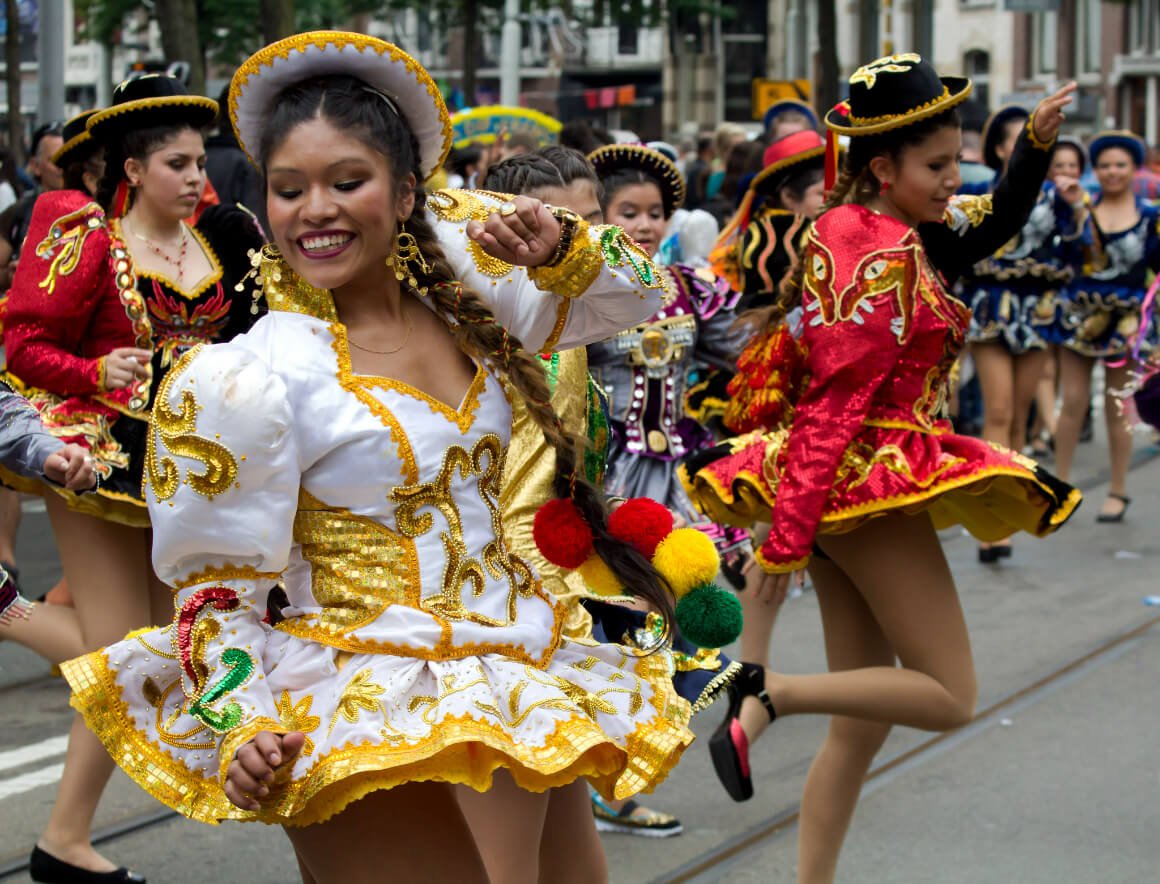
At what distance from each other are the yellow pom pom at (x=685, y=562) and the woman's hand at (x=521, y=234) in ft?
1.78

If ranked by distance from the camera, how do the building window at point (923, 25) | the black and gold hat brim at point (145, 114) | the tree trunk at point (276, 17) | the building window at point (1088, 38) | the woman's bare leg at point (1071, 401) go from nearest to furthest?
1. the black and gold hat brim at point (145, 114)
2. the woman's bare leg at point (1071, 401)
3. the tree trunk at point (276, 17)
4. the building window at point (923, 25)
5. the building window at point (1088, 38)

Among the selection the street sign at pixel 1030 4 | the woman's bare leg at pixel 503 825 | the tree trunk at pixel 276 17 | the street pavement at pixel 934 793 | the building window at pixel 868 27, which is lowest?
the street pavement at pixel 934 793

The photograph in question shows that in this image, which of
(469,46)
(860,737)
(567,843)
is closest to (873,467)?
(860,737)

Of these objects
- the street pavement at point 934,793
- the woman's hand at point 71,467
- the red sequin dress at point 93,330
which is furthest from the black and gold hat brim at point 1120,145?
the woman's hand at point 71,467

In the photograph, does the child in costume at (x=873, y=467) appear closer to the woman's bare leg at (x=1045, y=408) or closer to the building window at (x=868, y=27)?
the woman's bare leg at (x=1045, y=408)

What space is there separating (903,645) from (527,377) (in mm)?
1464

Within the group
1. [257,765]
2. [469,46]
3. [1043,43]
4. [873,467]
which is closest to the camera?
[257,765]

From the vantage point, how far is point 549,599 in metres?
2.95

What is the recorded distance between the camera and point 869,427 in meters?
4.07

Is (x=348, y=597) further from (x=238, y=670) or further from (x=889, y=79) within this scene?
(x=889, y=79)

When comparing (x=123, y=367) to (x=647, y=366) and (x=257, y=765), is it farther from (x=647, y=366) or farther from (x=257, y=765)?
(x=257, y=765)

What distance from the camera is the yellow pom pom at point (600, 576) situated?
120 inches

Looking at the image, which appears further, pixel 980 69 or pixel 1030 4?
pixel 980 69

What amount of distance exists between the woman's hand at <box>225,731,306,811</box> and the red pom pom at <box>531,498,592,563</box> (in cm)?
67
